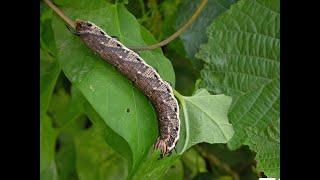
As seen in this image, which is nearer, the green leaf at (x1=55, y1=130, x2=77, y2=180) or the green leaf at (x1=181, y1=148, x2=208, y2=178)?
the green leaf at (x1=181, y1=148, x2=208, y2=178)

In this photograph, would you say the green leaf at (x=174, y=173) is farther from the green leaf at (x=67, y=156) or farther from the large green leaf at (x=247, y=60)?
the green leaf at (x=67, y=156)

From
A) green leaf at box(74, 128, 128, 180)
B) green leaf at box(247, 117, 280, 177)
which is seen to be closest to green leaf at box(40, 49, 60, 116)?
green leaf at box(74, 128, 128, 180)

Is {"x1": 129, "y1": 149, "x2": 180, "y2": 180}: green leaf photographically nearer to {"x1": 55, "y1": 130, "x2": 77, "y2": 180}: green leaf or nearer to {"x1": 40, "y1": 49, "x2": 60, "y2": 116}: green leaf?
{"x1": 40, "y1": 49, "x2": 60, "y2": 116}: green leaf

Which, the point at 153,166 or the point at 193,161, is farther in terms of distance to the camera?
the point at 193,161

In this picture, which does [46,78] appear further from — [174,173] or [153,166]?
[153,166]

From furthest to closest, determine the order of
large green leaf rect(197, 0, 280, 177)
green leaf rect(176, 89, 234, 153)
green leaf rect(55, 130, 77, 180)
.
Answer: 1. green leaf rect(55, 130, 77, 180)
2. large green leaf rect(197, 0, 280, 177)
3. green leaf rect(176, 89, 234, 153)

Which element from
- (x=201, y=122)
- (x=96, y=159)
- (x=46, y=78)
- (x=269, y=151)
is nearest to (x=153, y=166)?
(x=201, y=122)

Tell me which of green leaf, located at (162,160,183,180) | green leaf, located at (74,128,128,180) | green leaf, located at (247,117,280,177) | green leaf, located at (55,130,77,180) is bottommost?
green leaf, located at (55,130,77,180)

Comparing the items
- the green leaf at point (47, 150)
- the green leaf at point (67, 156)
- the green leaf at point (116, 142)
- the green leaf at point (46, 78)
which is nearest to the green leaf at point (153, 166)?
the green leaf at point (116, 142)
